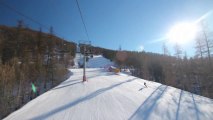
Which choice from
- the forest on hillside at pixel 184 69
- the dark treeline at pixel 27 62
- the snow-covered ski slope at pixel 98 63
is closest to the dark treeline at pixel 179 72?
the forest on hillside at pixel 184 69

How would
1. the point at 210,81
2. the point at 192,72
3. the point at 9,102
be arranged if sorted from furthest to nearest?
the point at 192,72 < the point at 210,81 < the point at 9,102

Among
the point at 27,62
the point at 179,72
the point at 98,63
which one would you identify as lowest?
the point at 179,72

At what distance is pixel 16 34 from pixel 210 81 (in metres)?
39.3

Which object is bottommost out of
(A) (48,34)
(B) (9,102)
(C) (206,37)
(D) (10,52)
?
(B) (9,102)

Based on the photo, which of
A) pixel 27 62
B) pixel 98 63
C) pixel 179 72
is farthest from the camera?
pixel 98 63

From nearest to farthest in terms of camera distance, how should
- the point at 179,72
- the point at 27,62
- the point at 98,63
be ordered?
the point at 27,62 → the point at 179,72 → the point at 98,63

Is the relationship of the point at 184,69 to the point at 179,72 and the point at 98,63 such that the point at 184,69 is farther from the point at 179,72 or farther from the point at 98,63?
the point at 98,63

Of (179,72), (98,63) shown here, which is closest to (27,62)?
(179,72)

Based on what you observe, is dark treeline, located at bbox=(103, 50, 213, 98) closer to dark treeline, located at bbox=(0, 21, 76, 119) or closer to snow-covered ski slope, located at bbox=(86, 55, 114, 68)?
snow-covered ski slope, located at bbox=(86, 55, 114, 68)

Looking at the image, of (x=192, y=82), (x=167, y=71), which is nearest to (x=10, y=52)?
(x=167, y=71)

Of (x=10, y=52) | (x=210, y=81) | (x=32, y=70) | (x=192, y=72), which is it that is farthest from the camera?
(x=192, y=72)

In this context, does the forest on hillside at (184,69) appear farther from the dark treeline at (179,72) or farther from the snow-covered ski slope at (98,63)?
the snow-covered ski slope at (98,63)

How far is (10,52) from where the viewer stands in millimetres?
32750

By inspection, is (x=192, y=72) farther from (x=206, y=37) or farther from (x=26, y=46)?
(x=26, y=46)
